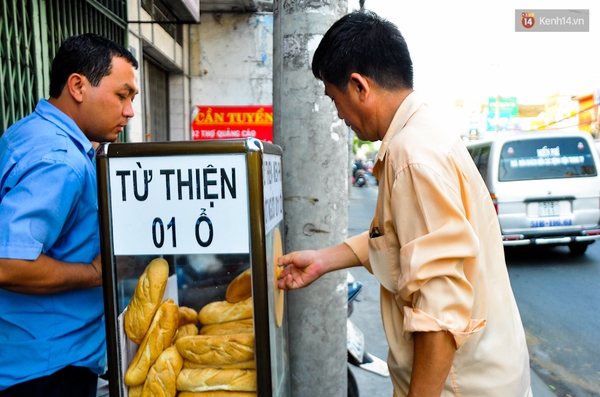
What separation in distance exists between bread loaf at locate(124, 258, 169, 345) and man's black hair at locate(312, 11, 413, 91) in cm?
79

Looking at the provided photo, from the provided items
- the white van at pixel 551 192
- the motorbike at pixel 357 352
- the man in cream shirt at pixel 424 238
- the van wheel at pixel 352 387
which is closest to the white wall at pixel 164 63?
the motorbike at pixel 357 352

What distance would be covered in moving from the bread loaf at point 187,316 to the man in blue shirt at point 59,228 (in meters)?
0.27

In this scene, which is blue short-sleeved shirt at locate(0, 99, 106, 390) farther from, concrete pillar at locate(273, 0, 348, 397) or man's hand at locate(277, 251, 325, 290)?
concrete pillar at locate(273, 0, 348, 397)

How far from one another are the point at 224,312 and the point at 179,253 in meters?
0.34

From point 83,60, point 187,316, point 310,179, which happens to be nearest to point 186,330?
point 187,316

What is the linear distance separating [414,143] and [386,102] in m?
0.22

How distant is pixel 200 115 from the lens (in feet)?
29.2

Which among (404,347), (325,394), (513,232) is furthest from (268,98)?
(404,347)

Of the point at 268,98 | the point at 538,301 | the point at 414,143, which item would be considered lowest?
the point at 538,301

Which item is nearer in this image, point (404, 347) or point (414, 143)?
point (414, 143)

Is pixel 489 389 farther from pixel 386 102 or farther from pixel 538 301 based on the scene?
pixel 538 301

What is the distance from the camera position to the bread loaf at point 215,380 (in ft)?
4.79

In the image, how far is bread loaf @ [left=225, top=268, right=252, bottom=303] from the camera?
1568 mm

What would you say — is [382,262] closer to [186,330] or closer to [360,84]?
[360,84]
